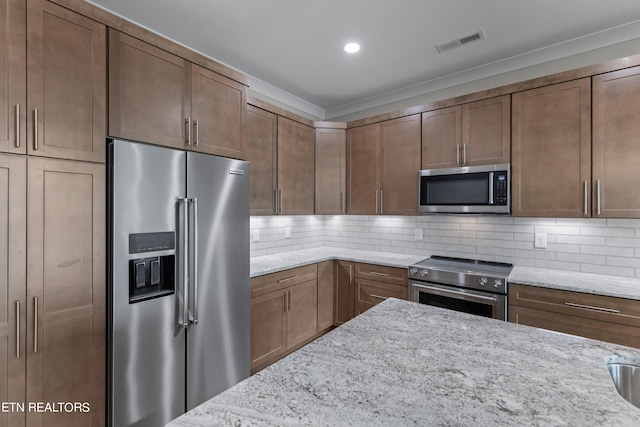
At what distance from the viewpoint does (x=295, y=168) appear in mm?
3273

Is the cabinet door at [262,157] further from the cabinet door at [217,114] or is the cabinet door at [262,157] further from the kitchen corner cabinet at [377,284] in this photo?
the kitchen corner cabinet at [377,284]

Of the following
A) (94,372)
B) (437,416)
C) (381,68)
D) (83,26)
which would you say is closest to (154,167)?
(83,26)

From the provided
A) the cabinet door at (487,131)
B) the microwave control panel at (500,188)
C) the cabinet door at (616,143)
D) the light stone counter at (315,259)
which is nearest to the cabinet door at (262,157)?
the light stone counter at (315,259)

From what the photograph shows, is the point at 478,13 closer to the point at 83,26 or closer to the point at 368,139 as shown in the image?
the point at 368,139

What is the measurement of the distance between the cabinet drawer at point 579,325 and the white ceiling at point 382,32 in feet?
6.98

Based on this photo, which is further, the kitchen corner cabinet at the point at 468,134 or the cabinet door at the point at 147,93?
the kitchen corner cabinet at the point at 468,134

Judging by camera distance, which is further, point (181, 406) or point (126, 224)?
point (181, 406)

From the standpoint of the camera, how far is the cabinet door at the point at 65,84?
4.61 feet

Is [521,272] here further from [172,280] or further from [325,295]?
[172,280]

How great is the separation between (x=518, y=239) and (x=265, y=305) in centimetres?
244

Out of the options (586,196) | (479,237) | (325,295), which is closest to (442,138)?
(479,237)

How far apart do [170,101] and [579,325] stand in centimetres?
317

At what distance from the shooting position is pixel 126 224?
1637 mm

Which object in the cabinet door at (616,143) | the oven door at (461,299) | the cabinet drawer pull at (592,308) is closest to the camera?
the cabinet drawer pull at (592,308)
